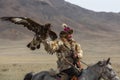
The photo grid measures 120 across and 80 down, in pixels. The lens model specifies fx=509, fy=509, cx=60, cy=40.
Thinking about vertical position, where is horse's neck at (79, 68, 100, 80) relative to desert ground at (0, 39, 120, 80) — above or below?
above

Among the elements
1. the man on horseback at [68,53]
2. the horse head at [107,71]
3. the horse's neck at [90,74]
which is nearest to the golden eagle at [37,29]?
the man on horseback at [68,53]

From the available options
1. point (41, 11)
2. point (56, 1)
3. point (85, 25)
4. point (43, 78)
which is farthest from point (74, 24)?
point (43, 78)

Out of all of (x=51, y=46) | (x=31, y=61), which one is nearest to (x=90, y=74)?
(x=51, y=46)

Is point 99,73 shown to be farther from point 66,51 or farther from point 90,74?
point 66,51

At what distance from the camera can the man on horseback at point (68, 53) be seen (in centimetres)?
1162

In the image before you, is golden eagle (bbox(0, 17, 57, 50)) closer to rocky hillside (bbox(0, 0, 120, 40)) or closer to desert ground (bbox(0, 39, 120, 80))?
desert ground (bbox(0, 39, 120, 80))

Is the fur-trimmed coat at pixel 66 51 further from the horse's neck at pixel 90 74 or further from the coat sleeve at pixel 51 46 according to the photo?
the horse's neck at pixel 90 74

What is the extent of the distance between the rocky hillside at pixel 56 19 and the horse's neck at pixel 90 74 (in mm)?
101526

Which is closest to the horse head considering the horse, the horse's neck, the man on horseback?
the horse

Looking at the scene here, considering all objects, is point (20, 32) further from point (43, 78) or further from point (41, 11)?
point (43, 78)

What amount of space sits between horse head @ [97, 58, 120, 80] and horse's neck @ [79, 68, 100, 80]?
0.20 metres

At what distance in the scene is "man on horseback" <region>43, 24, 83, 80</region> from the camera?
38.1 feet

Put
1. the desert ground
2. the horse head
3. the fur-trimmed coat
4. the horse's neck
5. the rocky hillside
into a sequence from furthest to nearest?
the rocky hillside → the desert ground → the fur-trimmed coat → the horse's neck → the horse head

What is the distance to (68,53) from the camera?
11719 millimetres
